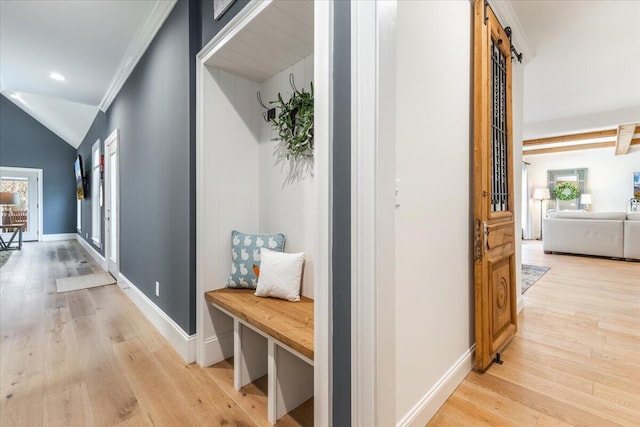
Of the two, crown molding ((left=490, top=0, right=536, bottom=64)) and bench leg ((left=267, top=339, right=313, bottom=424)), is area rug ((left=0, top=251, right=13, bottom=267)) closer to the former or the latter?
bench leg ((left=267, top=339, right=313, bottom=424))

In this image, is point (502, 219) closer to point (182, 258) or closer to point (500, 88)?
point (500, 88)

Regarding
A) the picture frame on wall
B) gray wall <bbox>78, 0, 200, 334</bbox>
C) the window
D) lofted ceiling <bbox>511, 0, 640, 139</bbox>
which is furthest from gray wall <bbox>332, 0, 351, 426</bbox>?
the window

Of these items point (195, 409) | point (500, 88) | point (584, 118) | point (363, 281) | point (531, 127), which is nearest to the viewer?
point (363, 281)

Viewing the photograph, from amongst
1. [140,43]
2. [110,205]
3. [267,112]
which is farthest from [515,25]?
[110,205]

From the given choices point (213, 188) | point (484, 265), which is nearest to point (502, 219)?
point (484, 265)

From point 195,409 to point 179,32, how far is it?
2434mm

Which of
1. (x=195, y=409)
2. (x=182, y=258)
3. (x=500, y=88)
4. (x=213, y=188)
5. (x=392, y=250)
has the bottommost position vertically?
(x=195, y=409)

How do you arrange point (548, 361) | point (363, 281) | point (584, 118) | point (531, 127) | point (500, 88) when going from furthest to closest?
point (531, 127) → point (584, 118) → point (500, 88) → point (548, 361) → point (363, 281)

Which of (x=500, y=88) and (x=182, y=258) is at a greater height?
(x=500, y=88)

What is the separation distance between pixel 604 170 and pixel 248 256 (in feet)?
33.4

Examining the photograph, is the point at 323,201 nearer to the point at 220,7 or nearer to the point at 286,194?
the point at 286,194

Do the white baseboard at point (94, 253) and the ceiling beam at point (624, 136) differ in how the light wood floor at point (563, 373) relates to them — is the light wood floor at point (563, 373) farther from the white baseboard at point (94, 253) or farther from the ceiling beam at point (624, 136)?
the white baseboard at point (94, 253)

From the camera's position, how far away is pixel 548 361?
1935 millimetres

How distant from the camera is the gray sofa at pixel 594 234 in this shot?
498 centimetres
